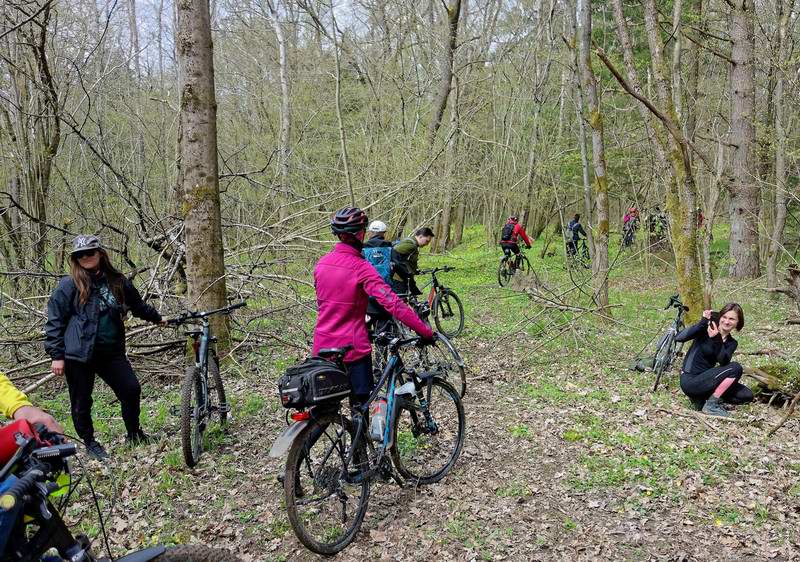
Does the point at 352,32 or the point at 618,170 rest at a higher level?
the point at 352,32

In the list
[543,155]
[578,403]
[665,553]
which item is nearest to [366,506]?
[665,553]

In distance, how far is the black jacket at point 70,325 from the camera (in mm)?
4504

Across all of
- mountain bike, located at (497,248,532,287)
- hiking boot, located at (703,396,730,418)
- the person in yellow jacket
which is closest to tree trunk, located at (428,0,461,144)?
mountain bike, located at (497,248,532,287)

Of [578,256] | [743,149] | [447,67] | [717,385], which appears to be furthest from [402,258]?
[447,67]

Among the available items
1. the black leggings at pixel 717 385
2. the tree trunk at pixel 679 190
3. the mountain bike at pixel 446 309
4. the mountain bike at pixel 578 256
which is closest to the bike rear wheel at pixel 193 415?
the black leggings at pixel 717 385

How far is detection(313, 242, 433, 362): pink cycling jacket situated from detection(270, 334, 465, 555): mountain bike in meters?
0.24

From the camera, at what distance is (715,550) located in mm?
3512

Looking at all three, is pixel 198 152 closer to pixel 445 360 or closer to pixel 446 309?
pixel 445 360

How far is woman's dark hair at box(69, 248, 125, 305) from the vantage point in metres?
4.50

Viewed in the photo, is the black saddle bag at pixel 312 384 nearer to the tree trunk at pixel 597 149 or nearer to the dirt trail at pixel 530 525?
the dirt trail at pixel 530 525

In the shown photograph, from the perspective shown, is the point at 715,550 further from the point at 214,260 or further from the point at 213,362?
the point at 214,260

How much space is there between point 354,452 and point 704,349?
424 centimetres

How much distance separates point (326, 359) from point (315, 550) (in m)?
1.11

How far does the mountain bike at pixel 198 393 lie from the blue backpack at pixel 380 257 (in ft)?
7.84
